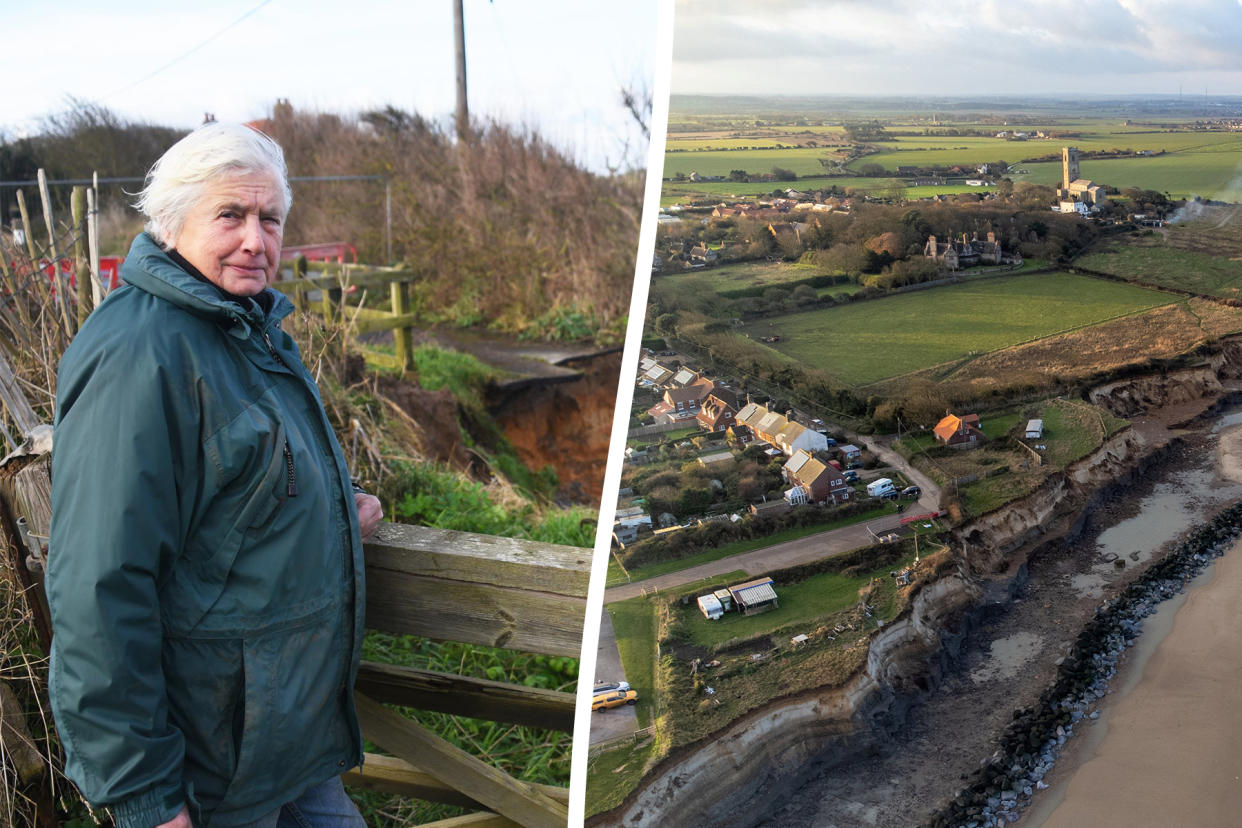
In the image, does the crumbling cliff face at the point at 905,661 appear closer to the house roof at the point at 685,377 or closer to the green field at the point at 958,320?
the green field at the point at 958,320

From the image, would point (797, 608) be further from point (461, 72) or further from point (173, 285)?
point (461, 72)

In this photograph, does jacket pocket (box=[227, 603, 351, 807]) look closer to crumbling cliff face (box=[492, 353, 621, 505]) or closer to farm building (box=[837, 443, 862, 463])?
farm building (box=[837, 443, 862, 463])

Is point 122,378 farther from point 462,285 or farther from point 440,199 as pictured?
point 440,199

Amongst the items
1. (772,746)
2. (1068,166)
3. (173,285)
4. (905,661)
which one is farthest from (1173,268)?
(173,285)

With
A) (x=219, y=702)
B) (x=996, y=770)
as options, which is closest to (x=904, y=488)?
(x=996, y=770)

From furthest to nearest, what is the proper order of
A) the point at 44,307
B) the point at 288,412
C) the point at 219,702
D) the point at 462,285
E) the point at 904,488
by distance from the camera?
the point at 462,285
the point at 44,307
the point at 904,488
the point at 288,412
the point at 219,702

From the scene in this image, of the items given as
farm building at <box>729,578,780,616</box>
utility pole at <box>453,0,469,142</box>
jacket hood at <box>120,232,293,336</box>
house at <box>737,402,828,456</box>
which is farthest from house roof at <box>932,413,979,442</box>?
utility pole at <box>453,0,469,142</box>

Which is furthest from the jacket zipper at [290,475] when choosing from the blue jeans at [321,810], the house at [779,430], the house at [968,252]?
the house at [968,252]
